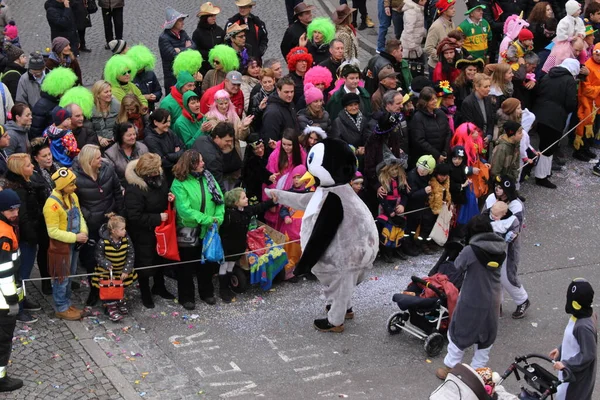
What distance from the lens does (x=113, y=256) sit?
385 inches

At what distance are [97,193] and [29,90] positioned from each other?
2438 mm

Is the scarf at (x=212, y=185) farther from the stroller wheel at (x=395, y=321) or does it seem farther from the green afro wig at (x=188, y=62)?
the green afro wig at (x=188, y=62)

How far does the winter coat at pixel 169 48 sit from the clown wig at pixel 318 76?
2.15 meters

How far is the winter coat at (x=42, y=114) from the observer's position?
10977 millimetres

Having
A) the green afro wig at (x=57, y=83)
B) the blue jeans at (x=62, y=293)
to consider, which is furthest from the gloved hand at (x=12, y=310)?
the green afro wig at (x=57, y=83)

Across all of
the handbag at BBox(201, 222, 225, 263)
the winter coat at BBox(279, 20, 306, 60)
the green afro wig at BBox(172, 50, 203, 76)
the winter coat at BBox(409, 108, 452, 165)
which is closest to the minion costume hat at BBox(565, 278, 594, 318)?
the handbag at BBox(201, 222, 225, 263)

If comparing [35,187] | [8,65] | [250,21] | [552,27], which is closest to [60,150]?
[35,187]

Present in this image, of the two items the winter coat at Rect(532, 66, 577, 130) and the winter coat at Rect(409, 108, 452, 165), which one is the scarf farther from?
the winter coat at Rect(532, 66, 577, 130)

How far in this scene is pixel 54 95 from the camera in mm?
11156

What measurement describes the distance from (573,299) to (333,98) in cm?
499

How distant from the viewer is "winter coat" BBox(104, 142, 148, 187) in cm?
1042

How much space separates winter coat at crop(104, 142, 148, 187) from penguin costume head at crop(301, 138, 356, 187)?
2158 mm

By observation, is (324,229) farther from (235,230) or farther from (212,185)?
(212,185)

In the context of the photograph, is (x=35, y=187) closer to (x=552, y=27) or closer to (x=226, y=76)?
(x=226, y=76)
